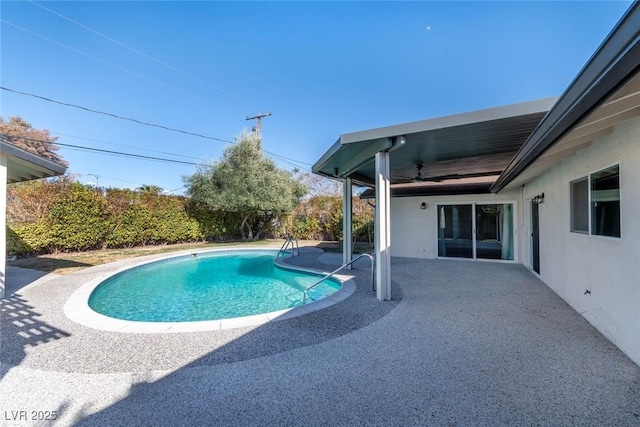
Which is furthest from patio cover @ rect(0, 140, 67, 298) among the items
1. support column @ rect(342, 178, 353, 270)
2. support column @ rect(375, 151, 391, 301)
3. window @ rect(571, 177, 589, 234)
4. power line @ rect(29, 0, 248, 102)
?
window @ rect(571, 177, 589, 234)

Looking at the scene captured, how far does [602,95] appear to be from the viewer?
7.53ft

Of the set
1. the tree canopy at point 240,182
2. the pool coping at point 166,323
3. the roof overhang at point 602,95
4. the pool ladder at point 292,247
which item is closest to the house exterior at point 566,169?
the roof overhang at point 602,95

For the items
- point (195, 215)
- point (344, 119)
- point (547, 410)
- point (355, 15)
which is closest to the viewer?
point (547, 410)

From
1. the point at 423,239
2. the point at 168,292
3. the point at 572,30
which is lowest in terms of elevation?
the point at 168,292

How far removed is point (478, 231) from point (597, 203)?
7.05 meters

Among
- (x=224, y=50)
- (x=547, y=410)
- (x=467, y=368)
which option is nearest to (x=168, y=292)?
(x=467, y=368)

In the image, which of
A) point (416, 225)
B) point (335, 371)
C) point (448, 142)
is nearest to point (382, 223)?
point (448, 142)

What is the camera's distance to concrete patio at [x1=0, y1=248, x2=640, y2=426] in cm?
253

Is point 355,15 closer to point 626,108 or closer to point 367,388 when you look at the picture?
point 626,108

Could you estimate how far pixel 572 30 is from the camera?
26.8 feet

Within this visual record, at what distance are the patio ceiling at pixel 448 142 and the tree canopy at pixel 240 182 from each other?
9.27 metres

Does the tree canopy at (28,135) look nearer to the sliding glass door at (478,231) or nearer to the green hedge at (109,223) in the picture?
the green hedge at (109,223)

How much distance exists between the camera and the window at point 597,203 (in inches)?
155

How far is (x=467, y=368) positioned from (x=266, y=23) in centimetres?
1307
